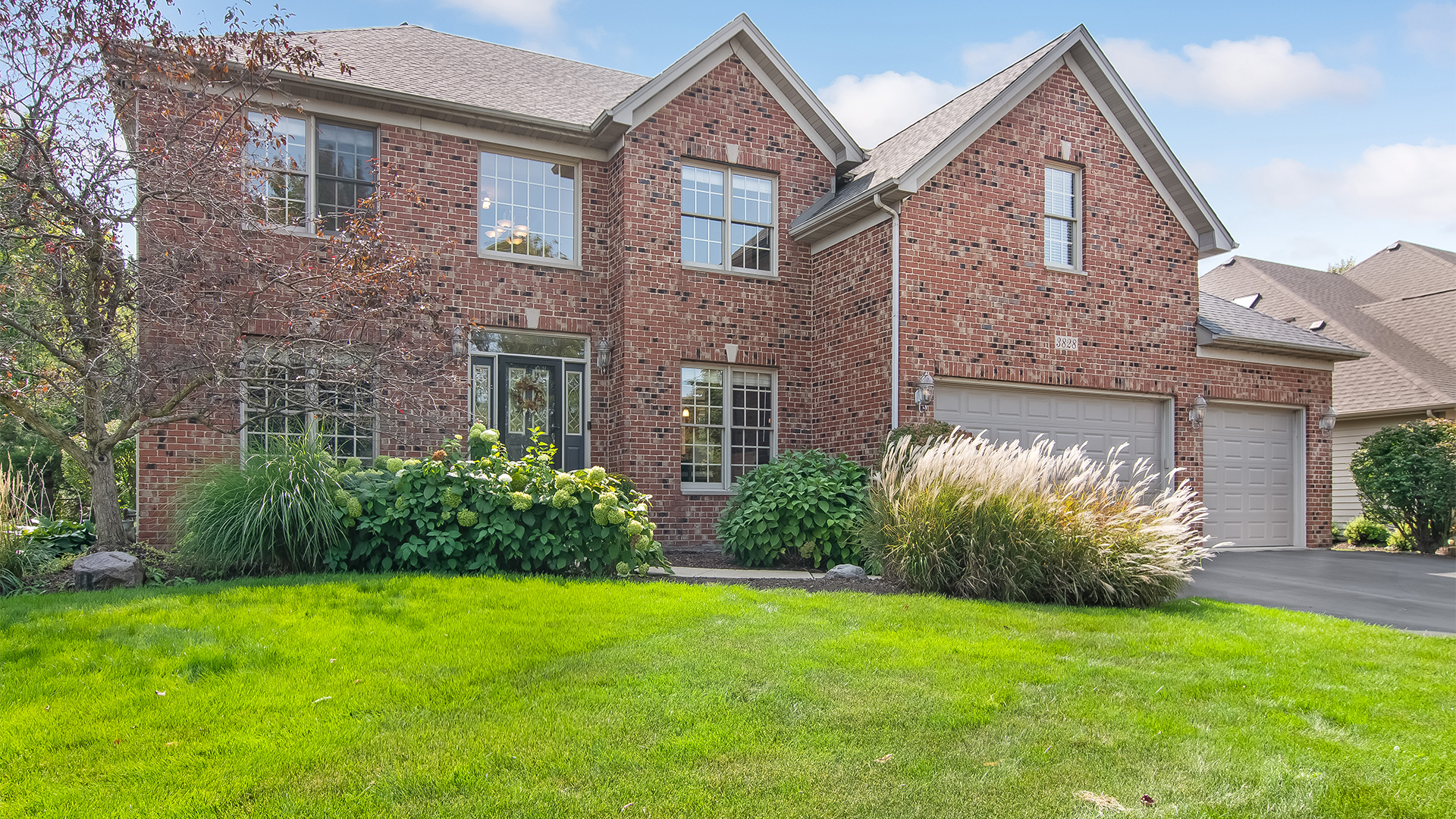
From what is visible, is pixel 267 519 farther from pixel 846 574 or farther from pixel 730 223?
pixel 730 223

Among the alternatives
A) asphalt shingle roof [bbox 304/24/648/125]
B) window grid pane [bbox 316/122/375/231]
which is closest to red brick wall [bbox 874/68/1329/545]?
asphalt shingle roof [bbox 304/24/648/125]

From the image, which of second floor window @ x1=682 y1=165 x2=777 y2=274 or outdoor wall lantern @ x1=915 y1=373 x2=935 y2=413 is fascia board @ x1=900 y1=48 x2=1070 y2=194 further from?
second floor window @ x1=682 y1=165 x2=777 y2=274

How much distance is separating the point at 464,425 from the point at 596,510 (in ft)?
14.0

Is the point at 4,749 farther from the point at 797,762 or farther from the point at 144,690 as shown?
the point at 797,762

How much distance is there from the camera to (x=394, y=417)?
9422mm

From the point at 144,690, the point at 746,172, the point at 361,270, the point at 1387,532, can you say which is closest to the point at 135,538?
the point at 361,270

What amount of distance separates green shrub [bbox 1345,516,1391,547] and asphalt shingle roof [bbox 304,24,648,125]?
14.5 meters

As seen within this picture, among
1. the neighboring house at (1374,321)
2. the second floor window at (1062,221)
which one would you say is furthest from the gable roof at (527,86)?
the neighboring house at (1374,321)

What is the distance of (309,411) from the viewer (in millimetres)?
8727

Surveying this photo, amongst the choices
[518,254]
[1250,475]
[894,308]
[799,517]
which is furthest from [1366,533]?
[518,254]

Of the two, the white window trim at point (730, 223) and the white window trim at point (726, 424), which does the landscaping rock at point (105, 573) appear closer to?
the white window trim at point (726, 424)

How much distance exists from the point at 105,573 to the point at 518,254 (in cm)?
613

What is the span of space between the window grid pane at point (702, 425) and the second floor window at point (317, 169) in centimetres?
467

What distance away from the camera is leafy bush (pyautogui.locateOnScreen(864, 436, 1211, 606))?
25.1ft
